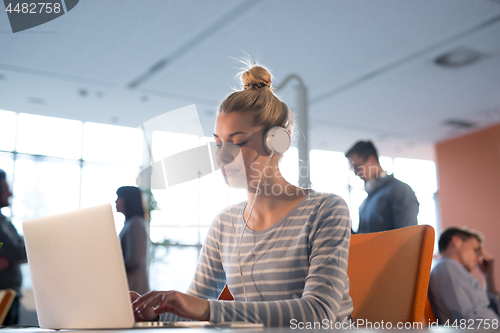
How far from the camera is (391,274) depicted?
3.52ft

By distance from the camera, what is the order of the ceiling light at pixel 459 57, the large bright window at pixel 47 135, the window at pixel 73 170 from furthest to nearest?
the window at pixel 73 170 → the large bright window at pixel 47 135 → the ceiling light at pixel 459 57

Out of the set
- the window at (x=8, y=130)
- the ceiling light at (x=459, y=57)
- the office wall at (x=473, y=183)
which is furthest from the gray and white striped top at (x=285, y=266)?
the office wall at (x=473, y=183)

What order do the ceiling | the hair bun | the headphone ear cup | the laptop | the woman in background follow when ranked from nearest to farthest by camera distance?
the laptop → the headphone ear cup → the hair bun → the woman in background → the ceiling

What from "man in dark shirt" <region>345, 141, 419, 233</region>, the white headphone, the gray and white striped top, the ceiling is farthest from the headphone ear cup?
the ceiling

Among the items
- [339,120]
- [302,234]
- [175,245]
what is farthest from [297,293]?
[175,245]

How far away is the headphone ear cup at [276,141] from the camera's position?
1205mm

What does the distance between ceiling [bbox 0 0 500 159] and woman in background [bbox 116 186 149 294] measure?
128cm

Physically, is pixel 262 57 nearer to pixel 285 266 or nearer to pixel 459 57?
pixel 459 57

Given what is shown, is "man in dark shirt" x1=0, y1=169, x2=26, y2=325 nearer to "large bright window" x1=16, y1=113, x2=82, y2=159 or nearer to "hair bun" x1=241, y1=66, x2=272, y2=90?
"hair bun" x1=241, y1=66, x2=272, y2=90

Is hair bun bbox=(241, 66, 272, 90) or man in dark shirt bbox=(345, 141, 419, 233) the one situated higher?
hair bun bbox=(241, 66, 272, 90)

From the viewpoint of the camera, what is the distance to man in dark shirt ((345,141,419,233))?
2705 mm

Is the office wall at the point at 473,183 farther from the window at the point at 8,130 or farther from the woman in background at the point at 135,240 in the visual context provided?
the window at the point at 8,130

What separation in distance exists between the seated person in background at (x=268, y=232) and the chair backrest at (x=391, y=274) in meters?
0.10

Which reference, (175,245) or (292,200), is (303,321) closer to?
(292,200)
